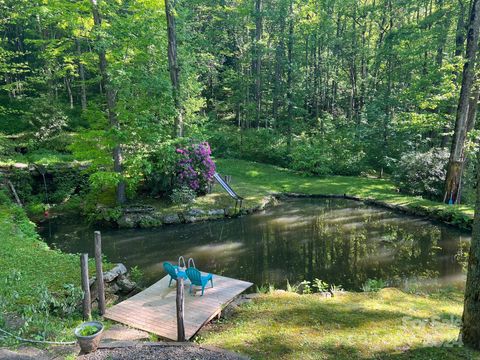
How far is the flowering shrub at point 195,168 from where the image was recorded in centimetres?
1410

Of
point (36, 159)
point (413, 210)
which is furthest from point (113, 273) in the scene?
point (36, 159)

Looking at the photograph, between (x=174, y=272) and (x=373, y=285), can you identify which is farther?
(x=373, y=285)

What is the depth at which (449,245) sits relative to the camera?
10281 millimetres

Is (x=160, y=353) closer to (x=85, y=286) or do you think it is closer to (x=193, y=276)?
(x=85, y=286)

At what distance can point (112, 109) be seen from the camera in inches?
506

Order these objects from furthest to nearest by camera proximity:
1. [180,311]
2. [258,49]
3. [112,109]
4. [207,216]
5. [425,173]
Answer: [258,49] → [425,173] → [207,216] → [112,109] → [180,311]

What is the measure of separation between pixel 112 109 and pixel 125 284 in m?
7.43

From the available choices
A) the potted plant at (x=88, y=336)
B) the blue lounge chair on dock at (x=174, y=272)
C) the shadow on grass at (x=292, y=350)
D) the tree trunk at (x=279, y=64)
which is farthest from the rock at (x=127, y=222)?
the tree trunk at (x=279, y=64)

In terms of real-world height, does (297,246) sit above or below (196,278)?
below

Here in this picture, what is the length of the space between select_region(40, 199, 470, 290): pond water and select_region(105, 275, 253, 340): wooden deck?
4.59 feet

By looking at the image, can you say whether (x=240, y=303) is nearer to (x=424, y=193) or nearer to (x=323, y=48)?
(x=424, y=193)

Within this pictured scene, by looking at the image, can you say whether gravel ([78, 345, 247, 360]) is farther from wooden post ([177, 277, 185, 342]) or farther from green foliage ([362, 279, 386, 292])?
green foliage ([362, 279, 386, 292])

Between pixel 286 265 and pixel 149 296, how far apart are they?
389 centimetres

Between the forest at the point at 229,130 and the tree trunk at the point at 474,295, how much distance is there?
0.02 m
